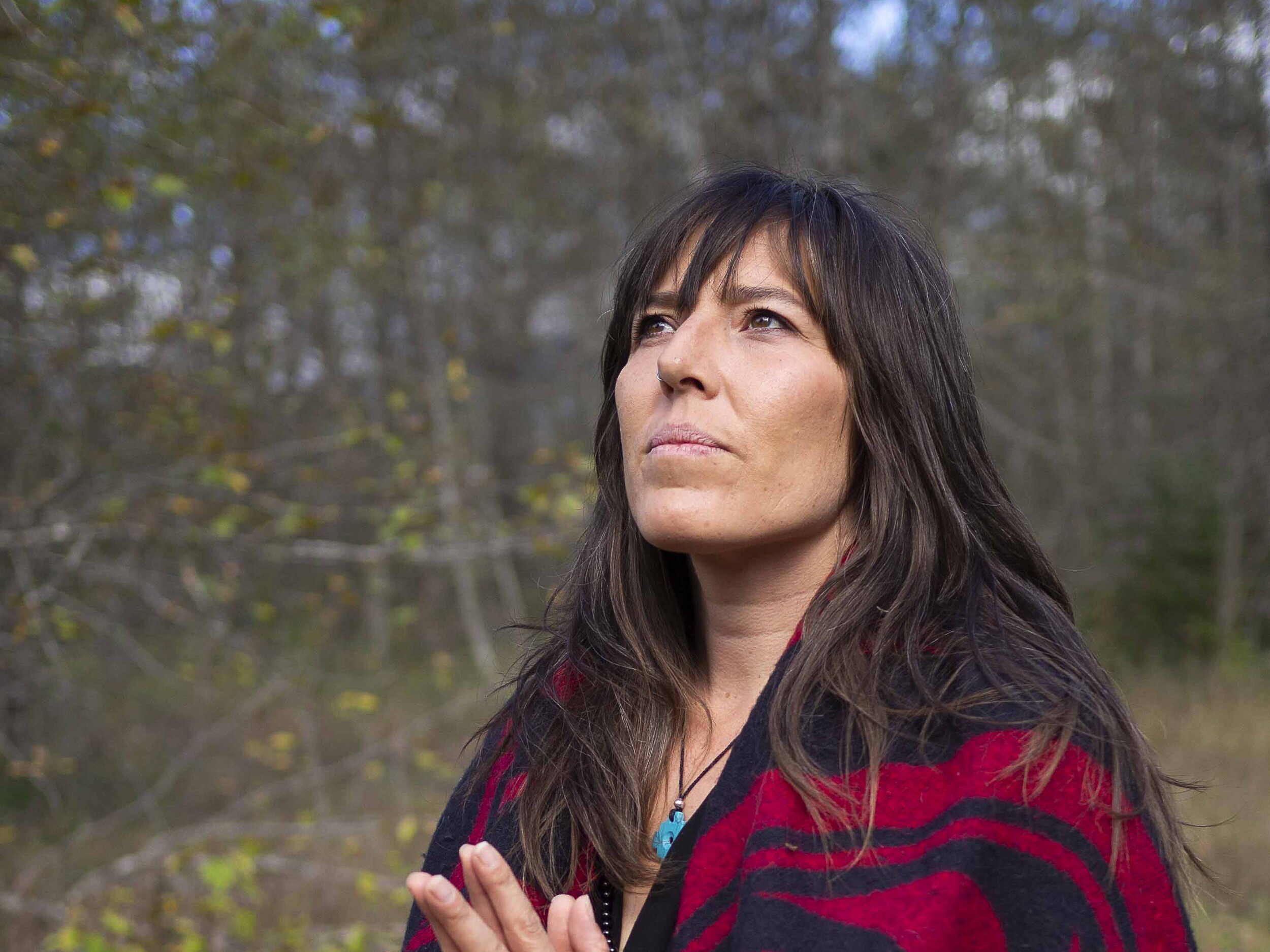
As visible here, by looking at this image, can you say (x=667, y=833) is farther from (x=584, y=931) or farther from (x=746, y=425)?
(x=746, y=425)

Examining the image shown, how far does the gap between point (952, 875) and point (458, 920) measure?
61 cm

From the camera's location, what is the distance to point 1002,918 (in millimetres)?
1346

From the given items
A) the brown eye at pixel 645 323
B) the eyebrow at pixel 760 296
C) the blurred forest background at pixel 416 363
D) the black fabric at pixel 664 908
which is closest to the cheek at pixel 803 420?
the eyebrow at pixel 760 296

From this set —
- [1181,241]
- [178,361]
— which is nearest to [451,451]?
[178,361]

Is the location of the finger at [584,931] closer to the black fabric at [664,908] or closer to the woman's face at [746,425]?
the black fabric at [664,908]

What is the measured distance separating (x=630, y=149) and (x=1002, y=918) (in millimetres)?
11557

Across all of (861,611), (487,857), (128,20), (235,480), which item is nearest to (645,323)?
(861,611)

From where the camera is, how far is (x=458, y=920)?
1.39m

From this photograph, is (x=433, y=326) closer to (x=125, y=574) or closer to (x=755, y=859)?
(x=125, y=574)

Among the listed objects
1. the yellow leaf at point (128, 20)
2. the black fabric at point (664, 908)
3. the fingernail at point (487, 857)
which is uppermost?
the yellow leaf at point (128, 20)

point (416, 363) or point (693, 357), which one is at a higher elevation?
point (416, 363)

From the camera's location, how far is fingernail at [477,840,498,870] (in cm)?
142

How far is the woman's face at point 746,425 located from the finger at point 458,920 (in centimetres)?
60

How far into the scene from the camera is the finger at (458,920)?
138 centimetres
